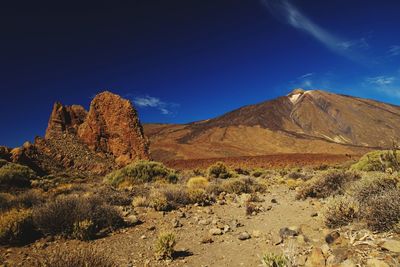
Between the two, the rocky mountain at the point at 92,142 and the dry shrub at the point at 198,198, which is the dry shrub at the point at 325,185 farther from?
the rocky mountain at the point at 92,142

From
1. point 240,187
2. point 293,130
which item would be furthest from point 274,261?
point 293,130

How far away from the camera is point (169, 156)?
54.5 metres

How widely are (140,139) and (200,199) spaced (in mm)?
9859

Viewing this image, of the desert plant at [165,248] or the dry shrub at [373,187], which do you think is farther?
the dry shrub at [373,187]

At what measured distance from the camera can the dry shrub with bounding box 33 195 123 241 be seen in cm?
682

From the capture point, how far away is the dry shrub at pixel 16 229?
6352 millimetres

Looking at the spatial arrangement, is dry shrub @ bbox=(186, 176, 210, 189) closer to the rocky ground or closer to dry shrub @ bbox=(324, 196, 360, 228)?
the rocky ground

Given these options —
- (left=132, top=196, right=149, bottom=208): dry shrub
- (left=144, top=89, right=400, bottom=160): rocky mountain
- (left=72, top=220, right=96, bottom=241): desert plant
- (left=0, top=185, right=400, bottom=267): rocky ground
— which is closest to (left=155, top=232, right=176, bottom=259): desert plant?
(left=0, top=185, right=400, bottom=267): rocky ground

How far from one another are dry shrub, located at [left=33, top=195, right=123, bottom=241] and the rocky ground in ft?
1.00

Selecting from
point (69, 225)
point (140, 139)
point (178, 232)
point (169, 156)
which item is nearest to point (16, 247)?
point (69, 225)

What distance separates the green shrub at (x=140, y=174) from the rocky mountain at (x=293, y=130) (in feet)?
121

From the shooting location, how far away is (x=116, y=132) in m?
19.0

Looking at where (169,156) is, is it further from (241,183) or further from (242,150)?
(241,183)

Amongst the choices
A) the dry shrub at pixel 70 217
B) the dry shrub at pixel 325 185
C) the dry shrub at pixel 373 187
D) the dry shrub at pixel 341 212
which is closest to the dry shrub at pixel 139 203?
the dry shrub at pixel 70 217
